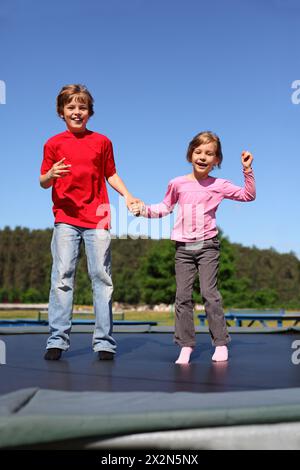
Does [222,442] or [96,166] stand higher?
[96,166]

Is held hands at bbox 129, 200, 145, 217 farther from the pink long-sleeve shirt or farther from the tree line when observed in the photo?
the tree line

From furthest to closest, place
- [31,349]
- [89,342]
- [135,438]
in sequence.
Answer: [89,342]
[31,349]
[135,438]

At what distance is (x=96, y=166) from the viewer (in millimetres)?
2141

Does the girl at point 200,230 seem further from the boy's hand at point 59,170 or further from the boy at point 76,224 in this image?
the boy's hand at point 59,170

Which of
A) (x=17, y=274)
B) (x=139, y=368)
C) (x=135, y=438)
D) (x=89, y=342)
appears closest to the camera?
(x=135, y=438)

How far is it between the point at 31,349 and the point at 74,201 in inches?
29.6

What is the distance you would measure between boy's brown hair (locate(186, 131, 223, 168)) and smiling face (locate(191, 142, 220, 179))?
0.04 ft

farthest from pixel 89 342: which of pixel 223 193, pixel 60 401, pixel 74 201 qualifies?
pixel 60 401

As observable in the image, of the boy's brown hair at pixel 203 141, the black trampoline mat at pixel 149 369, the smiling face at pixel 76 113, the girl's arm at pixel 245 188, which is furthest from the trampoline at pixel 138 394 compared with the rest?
the smiling face at pixel 76 113

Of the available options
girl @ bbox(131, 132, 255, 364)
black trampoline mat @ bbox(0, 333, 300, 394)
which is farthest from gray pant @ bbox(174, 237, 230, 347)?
black trampoline mat @ bbox(0, 333, 300, 394)

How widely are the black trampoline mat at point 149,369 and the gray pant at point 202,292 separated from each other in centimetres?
10

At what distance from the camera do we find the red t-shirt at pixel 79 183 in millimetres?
2109

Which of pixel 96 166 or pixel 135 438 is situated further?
pixel 96 166
